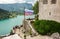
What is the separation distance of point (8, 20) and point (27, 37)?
628 mm

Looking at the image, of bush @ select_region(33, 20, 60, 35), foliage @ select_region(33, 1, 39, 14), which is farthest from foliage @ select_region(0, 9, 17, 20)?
bush @ select_region(33, 20, 60, 35)

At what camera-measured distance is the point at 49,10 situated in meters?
5.74

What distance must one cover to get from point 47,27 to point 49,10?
0.47 metres

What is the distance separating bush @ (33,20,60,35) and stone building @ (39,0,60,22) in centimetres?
16

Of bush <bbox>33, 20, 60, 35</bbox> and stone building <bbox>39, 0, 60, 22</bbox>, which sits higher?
stone building <bbox>39, 0, 60, 22</bbox>

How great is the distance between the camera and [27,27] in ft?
19.5

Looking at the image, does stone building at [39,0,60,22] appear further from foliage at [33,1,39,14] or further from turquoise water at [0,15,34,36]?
turquoise water at [0,15,34,36]

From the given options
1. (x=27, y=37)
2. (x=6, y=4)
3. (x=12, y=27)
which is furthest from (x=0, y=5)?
(x=27, y=37)

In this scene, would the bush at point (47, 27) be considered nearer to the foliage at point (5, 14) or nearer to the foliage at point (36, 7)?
the foliage at point (36, 7)

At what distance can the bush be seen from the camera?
5.57 metres

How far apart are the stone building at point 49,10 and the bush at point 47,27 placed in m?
0.16

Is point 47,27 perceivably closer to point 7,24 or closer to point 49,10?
point 49,10

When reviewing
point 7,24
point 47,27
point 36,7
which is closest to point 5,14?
point 7,24

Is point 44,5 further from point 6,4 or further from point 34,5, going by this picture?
point 6,4
